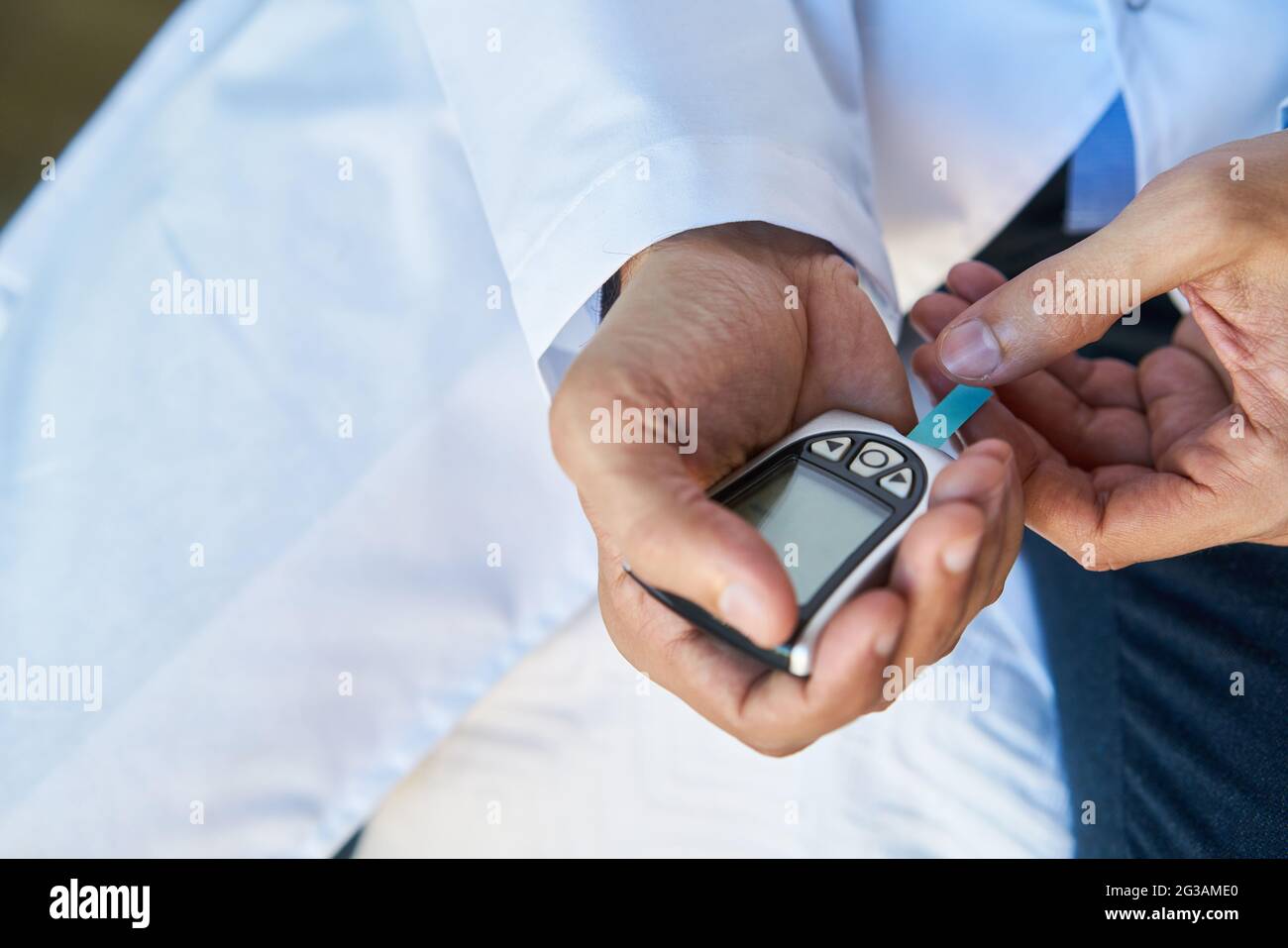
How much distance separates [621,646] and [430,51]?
430 mm

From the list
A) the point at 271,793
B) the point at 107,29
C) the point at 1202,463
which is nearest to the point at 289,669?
the point at 271,793

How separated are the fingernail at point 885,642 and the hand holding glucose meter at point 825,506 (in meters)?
0.03

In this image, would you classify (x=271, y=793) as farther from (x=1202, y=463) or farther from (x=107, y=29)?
(x=107, y=29)

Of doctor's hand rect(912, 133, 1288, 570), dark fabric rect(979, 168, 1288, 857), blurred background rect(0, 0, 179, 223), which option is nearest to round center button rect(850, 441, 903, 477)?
doctor's hand rect(912, 133, 1288, 570)

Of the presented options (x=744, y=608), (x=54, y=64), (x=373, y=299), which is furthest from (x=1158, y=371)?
(x=54, y=64)

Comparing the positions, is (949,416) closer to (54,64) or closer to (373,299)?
(373,299)

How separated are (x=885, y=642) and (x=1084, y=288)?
0.86 ft

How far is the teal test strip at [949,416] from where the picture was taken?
0.59 meters

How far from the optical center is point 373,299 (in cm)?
68

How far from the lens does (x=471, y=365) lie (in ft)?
2.20

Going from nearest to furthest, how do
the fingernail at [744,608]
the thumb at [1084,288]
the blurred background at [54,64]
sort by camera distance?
the fingernail at [744,608] → the thumb at [1084,288] → the blurred background at [54,64]

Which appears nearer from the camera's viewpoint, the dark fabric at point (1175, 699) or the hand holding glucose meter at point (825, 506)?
the hand holding glucose meter at point (825, 506)

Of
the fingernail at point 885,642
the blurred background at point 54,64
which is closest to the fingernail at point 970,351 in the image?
the fingernail at point 885,642

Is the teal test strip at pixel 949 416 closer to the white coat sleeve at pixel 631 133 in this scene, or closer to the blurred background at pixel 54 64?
the white coat sleeve at pixel 631 133
